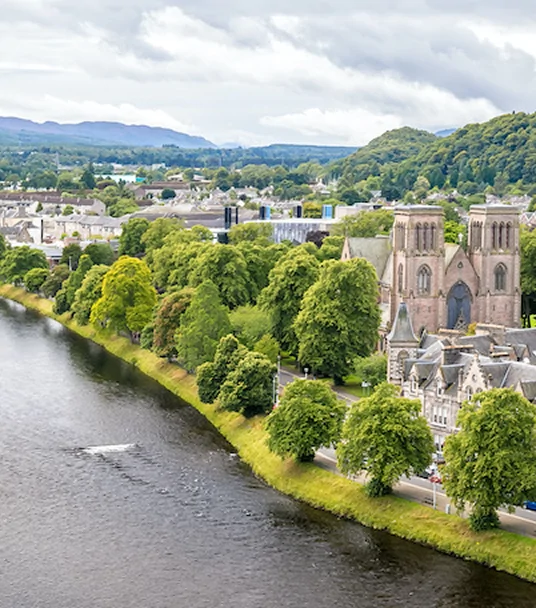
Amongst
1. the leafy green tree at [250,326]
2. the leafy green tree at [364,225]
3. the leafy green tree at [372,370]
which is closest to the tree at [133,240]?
the leafy green tree at [364,225]

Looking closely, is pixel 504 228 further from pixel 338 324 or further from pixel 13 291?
pixel 13 291

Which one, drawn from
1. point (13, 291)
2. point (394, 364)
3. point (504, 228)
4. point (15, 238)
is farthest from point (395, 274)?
point (15, 238)

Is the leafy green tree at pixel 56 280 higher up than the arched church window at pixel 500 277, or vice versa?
the arched church window at pixel 500 277

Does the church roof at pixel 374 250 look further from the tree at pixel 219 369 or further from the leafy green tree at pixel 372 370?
the tree at pixel 219 369

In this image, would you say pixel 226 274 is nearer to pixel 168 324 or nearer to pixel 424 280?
pixel 168 324

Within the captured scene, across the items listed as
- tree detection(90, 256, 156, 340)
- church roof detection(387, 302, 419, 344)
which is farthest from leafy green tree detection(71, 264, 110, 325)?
church roof detection(387, 302, 419, 344)

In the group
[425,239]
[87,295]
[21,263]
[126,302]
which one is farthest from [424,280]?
[21,263]
